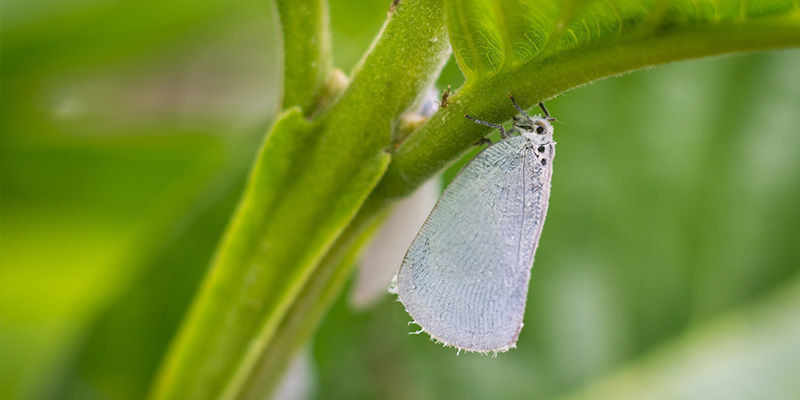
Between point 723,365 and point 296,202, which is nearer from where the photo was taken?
point 296,202

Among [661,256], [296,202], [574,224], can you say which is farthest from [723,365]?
[296,202]

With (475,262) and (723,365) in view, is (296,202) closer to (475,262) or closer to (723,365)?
(475,262)

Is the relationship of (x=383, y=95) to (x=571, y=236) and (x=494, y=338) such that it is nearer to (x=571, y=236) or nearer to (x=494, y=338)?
(x=494, y=338)

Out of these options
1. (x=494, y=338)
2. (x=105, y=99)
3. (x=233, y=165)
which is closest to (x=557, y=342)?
(x=233, y=165)

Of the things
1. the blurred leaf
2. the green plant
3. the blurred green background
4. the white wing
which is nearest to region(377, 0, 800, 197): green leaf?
the green plant

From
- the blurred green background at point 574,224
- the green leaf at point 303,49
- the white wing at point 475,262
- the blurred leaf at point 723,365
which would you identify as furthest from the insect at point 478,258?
the blurred leaf at point 723,365

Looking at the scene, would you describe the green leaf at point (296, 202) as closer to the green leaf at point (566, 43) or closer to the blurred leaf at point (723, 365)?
the green leaf at point (566, 43)

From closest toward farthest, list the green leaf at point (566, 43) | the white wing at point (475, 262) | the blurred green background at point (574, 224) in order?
the green leaf at point (566, 43)
the white wing at point (475, 262)
the blurred green background at point (574, 224)
